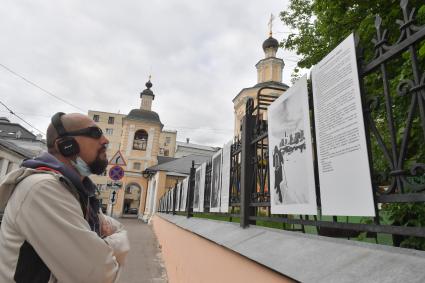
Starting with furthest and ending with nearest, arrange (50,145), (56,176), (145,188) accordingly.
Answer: (145,188)
(50,145)
(56,176)

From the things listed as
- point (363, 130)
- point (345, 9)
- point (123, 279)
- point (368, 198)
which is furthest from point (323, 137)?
point (123, 279)

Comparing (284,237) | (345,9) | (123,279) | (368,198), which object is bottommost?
(123,279)

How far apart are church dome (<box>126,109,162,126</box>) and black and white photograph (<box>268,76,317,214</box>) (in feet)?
122

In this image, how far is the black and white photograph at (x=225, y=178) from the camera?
12.5 ft

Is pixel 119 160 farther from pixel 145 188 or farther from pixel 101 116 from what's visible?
pixel 101 116

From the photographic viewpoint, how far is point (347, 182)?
61.9 inches

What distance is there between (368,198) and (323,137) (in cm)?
47

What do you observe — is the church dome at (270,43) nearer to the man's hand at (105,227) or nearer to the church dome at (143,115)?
the church dome at (143,115)

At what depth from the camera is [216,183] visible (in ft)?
14.8

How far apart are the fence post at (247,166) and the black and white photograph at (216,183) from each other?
115 cm

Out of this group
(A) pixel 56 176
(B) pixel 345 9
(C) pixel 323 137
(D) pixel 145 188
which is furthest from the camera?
(D) pixel 145 188

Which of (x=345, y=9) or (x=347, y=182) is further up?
(x=345, y=9)

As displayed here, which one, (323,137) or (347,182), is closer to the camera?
(347,182)

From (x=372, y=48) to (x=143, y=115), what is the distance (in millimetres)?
36623
